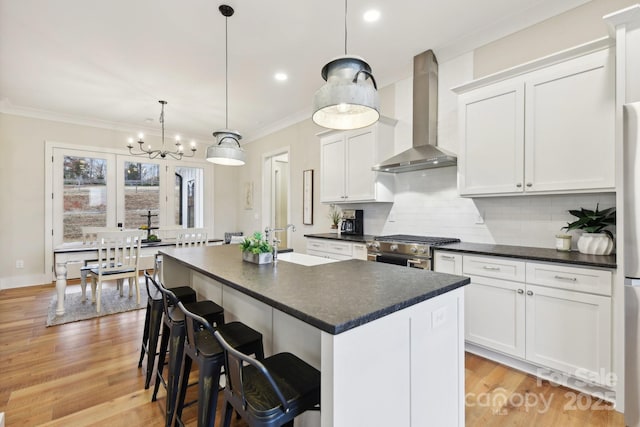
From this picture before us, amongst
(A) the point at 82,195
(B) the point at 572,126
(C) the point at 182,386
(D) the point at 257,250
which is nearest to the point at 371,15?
(B) the point at 572,126

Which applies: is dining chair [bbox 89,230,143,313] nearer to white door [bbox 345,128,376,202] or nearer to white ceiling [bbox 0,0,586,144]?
white ceiling [bbox 0,0,586,144]

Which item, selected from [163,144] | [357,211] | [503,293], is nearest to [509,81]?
[503,293]

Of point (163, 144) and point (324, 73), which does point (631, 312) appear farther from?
point (163, 144)

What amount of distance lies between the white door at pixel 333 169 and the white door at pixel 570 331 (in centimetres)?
248

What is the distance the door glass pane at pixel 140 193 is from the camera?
5.87m

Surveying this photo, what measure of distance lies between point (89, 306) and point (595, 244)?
17.6 feet

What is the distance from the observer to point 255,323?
185 centimetres

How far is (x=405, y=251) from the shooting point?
298cm

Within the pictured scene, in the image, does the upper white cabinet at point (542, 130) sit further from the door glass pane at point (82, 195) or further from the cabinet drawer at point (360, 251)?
the door glass pane at point (82, 195)

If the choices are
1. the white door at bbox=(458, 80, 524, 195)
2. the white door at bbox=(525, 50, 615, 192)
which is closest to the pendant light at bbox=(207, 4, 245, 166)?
the white door at bbox=(458, 80, 524, 195)

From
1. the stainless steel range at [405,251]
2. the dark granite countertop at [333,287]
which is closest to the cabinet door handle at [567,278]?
the stainless steel range at [405,251]

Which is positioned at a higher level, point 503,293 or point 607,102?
point 607,102

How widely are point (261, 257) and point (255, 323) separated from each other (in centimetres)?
42

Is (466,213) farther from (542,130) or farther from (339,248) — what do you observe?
(339,248)
